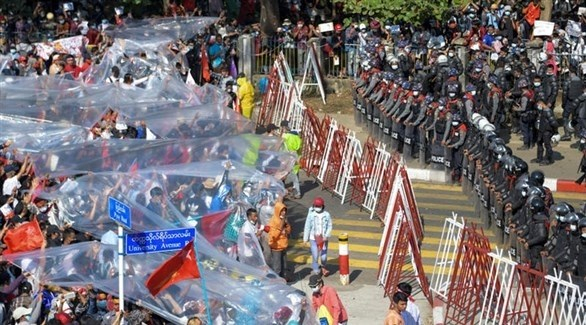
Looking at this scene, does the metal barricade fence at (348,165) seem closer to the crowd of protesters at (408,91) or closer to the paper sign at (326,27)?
the crowd of protesters at (408,91)

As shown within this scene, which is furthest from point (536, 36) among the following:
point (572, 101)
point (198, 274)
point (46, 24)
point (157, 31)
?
point (198, 274)

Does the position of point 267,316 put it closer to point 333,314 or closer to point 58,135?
point 333,314

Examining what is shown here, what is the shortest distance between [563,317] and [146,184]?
596 cm

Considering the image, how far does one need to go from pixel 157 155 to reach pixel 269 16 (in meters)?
13.4

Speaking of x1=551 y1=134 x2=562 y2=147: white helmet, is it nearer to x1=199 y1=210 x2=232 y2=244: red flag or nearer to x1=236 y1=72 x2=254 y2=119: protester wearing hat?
x1=236 y1=72 x2=254 y2=119: protester wearing hat

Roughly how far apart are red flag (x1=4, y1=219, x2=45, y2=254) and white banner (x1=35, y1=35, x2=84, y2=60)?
44.6 ft

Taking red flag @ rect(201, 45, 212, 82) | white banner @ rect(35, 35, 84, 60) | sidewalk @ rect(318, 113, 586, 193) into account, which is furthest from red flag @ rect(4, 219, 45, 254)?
white banner @ rect(35, 35, 84, 60)

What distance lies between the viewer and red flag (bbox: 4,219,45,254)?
1812cm

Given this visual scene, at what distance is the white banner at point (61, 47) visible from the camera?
31.7m

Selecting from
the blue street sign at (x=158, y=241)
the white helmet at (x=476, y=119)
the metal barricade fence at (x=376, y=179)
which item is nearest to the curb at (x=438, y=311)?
the blue street sign at (x=158, y=241)

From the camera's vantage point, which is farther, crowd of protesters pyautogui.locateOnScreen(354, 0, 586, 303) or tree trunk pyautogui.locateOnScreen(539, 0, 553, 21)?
tree trunk pyautogui.locateOnScreen(539, 0, 553, 21)

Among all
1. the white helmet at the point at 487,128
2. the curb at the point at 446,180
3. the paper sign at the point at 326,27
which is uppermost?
the paper sign at the point at 326,27

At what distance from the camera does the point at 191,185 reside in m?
20.1

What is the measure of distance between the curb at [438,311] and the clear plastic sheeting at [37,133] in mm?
6774
